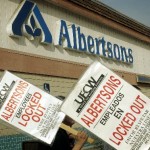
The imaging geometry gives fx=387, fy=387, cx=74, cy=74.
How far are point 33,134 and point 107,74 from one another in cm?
119

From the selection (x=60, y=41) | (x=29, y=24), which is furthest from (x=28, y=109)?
(x=60, y=41)

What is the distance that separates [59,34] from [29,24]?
4.67 ft

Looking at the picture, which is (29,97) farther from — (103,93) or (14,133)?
(14,133)

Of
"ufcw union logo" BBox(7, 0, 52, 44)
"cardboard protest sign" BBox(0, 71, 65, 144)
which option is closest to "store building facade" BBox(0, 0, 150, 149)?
"ufcw union logo" BBox(7, 0, 52, 44)

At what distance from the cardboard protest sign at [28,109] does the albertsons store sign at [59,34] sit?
→ 204 inches

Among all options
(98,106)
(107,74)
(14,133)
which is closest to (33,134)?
(98,106)

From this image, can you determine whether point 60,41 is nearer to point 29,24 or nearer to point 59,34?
point 59,34

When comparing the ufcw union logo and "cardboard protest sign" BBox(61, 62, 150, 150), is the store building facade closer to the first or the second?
the ufcw union logo

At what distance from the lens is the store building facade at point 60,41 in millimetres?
10008

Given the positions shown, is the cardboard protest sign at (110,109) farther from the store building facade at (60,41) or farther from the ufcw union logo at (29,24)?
the ufcw union logo at (29,24)

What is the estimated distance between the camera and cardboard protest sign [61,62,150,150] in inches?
186

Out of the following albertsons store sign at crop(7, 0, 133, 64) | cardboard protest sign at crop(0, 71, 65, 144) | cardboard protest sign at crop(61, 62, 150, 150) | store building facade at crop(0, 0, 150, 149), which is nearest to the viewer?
cardboard protest sign at crop(61, 62, 150, 150)

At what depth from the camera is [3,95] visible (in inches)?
192

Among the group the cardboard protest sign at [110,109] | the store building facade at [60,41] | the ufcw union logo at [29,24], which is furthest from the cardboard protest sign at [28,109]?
the ufcw union logo at [29,24]
